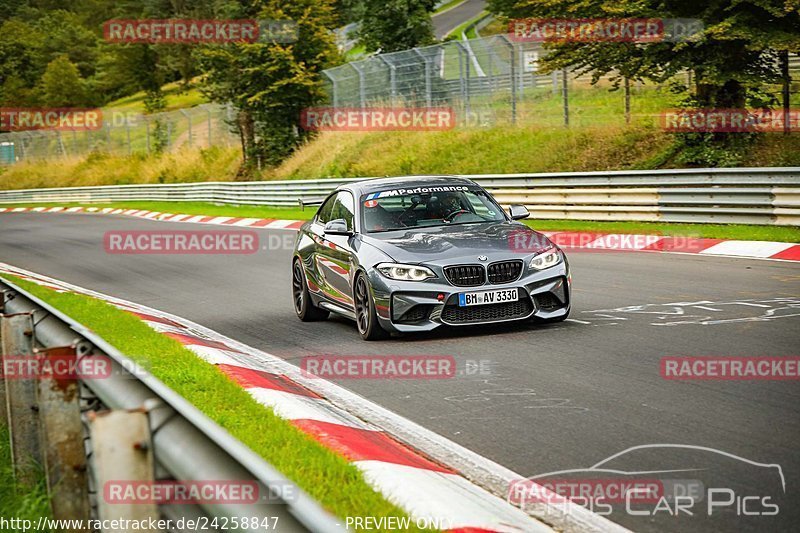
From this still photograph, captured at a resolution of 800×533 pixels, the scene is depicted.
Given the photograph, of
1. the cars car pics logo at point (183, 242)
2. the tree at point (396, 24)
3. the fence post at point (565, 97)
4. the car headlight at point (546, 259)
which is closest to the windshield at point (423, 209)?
the car headlight at point (546, 259)

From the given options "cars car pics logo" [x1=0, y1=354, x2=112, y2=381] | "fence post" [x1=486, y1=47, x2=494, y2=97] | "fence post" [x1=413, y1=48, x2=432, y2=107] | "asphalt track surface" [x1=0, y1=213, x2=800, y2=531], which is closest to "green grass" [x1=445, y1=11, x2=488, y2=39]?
"fence post" [x1=413, y1=48, x2=432, y2=107]

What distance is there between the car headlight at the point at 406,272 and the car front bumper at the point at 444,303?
51 mm

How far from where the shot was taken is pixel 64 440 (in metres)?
4.07

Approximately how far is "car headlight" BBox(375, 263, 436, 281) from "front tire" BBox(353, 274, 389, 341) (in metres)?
0.27

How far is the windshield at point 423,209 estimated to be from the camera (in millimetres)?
11172

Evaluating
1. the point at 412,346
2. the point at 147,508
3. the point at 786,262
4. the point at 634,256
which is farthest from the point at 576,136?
the point at 147,508

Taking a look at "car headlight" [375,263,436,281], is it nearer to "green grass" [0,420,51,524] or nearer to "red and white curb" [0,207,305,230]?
"green grass" [0,420,51,524]

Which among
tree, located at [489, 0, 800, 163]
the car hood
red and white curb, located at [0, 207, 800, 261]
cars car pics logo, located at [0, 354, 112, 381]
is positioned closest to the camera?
cars car pics logo, located at [0, 354, 112, 381]

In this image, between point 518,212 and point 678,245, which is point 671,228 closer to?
Result: point 678,245

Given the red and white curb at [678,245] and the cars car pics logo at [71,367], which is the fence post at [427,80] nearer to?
the red and white curb at [678,245]

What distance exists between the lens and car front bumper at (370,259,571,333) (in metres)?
9.84

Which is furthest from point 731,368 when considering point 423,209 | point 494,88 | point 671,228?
point 494,88

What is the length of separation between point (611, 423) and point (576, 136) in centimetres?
2049

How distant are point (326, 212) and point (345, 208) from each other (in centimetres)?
68
